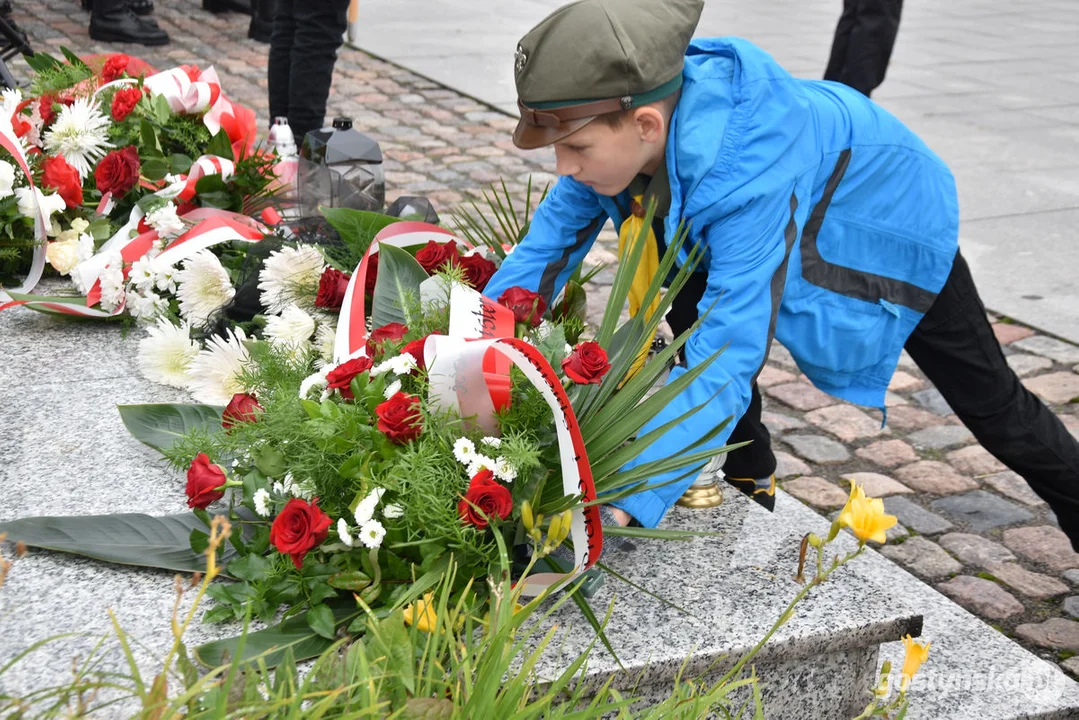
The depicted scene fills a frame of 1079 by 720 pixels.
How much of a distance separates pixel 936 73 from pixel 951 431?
5.22 metres

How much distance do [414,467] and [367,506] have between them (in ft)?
0.30

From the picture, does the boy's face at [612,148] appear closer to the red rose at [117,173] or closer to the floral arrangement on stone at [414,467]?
the floral arrangement on stone at [414,467]

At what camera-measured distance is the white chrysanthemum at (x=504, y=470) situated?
178 cm

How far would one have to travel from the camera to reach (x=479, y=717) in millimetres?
1438

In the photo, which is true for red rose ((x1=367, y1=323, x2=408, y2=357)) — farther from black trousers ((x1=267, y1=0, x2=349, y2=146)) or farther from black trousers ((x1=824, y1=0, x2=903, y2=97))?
black trousers ((x1=824, y1=0, x2=903, y2=97))

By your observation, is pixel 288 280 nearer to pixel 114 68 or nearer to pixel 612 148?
pixel 612 148

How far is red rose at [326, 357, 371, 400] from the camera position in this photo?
1.90 m

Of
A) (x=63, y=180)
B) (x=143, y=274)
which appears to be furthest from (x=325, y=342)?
(x=63, y=180)

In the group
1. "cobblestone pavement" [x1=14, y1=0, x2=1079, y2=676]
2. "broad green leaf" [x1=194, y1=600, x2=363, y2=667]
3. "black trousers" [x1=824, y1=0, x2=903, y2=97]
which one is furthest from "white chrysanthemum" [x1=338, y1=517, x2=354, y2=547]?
"black trousers" [x1=824, y1=0, x2=903, y2=97]

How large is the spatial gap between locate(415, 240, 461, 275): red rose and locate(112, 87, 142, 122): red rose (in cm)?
137

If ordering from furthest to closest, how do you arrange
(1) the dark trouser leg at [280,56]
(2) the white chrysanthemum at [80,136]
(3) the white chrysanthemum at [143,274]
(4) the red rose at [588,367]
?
(1) the dark trouser leg at [280,56] → (2) the white chrysanthemum at [80,136] → (3) the white chrysanthemum at [143,274] → (4) the red rose at [588,367]

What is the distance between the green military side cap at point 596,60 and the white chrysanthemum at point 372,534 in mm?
701

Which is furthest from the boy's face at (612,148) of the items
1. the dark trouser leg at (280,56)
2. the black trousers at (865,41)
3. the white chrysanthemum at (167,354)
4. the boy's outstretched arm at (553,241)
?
the black trousers at (865,41)

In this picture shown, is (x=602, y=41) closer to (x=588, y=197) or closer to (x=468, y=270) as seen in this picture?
(x=588, y=197)
